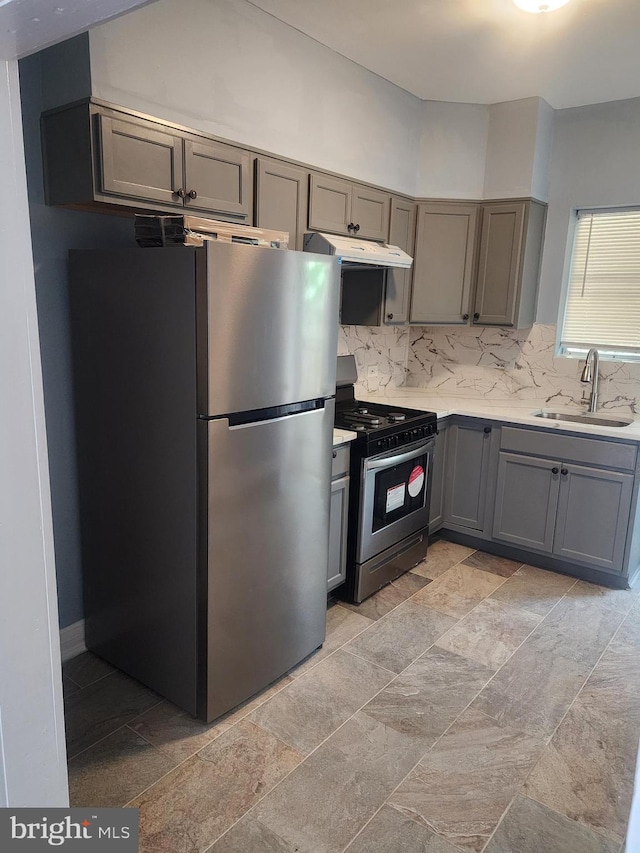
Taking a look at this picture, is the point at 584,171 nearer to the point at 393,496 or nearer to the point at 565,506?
the point at 565,506

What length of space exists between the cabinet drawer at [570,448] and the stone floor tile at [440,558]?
74 centimetres

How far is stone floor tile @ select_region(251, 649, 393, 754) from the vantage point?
224 centimetres

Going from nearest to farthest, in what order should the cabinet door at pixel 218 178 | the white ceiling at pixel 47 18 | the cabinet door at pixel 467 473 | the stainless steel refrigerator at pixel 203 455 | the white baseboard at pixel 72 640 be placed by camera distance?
1. the white ceiling at pixel 47 18
2. the stainless steel refrigerator at pixel 203 455
3. the cabinet door at pixel 218 178
4. the white baseboard at pixel 72 640
5. the cabinet door at pixel 467 473

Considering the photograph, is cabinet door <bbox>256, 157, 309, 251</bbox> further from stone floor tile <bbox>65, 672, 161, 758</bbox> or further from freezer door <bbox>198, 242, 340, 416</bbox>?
stone floor tile <bbox>65, 672, 161, 758</bbox>

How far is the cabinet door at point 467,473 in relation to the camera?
3.76 m

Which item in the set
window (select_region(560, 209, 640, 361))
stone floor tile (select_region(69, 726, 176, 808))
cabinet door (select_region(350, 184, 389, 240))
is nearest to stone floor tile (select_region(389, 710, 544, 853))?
stone floor tile (select_region(69, 726, 176, 808))

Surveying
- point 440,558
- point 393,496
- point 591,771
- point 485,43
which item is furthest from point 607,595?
point 485,43

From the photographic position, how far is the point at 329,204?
10.1ft

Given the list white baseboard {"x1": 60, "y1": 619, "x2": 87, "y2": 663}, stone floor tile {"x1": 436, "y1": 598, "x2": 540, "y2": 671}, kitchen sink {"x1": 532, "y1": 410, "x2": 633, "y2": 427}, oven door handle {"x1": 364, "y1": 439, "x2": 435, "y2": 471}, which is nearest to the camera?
white baseboard {"x1": 60, "y1": 619, "x2": 87, "y2": 663}

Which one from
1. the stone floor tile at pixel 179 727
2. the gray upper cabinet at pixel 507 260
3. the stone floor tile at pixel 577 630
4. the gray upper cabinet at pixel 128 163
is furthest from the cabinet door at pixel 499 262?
the stone floor tile at pixel 179 727

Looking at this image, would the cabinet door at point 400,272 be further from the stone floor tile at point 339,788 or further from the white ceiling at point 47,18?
the white ceiling at point 47,18

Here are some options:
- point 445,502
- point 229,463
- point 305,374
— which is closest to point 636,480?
point 445,502

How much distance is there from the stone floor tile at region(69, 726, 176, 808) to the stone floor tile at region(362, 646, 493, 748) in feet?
2.64

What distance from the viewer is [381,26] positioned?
2730 millimetres
